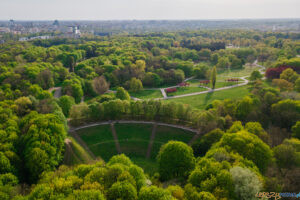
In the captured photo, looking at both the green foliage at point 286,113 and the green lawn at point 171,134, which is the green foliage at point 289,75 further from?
the green lawn at point 171,134

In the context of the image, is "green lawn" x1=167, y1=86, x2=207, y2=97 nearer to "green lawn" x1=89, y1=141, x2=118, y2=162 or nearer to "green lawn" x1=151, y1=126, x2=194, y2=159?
"green lawn" x1=151, y1=126, x2=194, y2=159

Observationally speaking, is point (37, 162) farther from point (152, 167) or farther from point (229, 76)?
point (229, 76)

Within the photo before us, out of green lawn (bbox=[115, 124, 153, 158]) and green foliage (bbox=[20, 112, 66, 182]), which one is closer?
green foliage (bbox=[20, 112, 66, 182])

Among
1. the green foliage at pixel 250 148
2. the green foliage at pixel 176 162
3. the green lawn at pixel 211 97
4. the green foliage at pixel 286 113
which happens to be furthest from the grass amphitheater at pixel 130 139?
the green lawn at pixel 211 97

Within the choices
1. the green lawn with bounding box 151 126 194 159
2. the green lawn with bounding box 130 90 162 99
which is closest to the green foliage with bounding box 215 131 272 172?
the green lawn with bounding box 151 126 194 159

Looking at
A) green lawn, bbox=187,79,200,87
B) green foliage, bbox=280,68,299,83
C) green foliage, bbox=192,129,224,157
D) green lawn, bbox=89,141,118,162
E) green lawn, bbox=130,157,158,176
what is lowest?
green lawn, bbox=130,157,158,176

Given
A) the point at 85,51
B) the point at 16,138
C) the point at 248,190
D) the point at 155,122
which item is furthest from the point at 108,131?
the point at 85,51
